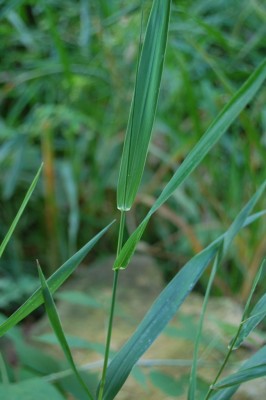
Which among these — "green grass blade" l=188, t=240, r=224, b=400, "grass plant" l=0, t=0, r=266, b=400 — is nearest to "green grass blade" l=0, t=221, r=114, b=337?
"grass plant" l=0, t=0, r=266, b=400

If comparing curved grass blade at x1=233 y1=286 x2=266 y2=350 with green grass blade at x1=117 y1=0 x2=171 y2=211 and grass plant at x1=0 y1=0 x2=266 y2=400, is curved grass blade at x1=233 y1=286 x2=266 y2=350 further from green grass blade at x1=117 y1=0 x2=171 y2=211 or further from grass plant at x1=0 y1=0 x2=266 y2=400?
green grass blade at x1=117 y1=0 x2=171 y2=211

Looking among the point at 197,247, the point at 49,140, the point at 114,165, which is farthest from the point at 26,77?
the point at 197,247

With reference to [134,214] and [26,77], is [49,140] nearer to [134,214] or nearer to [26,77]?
[26,77]

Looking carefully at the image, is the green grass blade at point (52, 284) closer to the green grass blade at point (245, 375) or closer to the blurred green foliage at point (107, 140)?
the green grass blade at point (245, 375)

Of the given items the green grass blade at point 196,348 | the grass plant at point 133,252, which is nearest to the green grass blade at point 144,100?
the grass plant at point 133,252

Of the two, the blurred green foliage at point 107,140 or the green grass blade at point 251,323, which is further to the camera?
the blurred green foliage at point 107,140

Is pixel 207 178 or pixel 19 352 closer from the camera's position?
pixel 19 352
